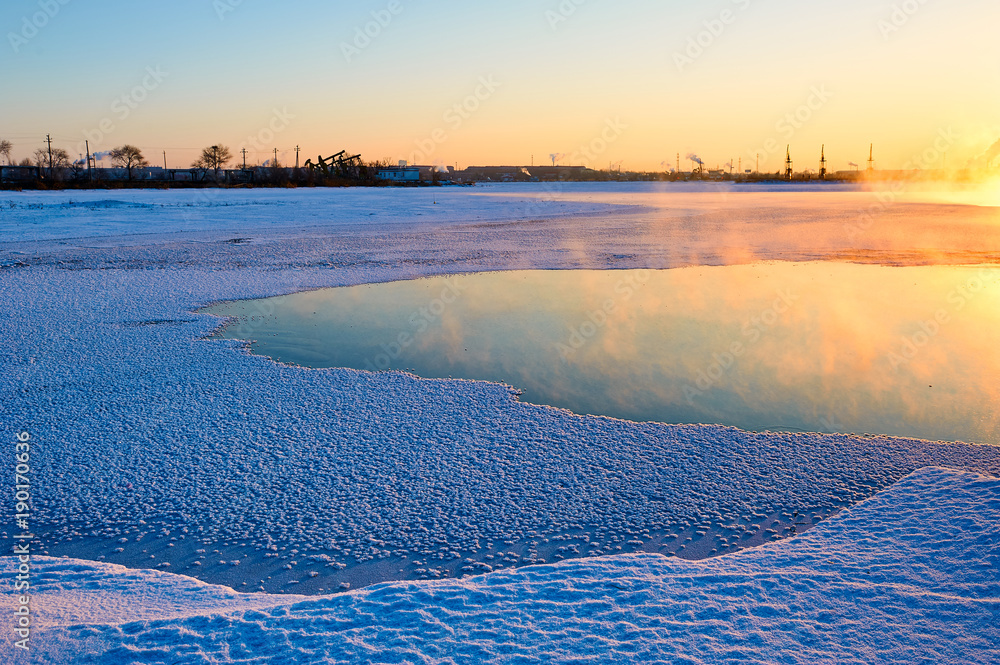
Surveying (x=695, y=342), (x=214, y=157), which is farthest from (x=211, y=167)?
(x=695, y=342)

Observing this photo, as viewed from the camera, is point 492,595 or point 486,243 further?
point 486,243

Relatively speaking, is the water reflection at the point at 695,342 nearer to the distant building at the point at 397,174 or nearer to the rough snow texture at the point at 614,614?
the rough snow texture at the point at 614,614

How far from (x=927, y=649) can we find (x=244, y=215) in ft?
71.2

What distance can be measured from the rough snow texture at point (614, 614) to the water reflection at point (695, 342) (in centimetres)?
176

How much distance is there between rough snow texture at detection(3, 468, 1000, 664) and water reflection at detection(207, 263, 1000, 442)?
176cm

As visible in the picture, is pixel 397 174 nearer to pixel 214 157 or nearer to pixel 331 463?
pixel 214 157

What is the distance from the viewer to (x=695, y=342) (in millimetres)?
5898

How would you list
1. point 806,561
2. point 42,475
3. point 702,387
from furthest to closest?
1. point 702,387
2. point 42,475
3. point 806,561

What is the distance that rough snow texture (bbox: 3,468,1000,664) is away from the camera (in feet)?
6.33

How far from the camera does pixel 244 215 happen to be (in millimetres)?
21141

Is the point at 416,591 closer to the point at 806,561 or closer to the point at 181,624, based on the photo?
the point at 181,624

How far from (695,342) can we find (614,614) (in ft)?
13.3

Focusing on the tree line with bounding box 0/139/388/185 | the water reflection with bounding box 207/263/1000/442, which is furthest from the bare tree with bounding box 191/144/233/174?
the water reflection with bounding box 207/263/1000/442

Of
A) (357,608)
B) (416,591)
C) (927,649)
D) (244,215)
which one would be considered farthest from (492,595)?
(244,215)
